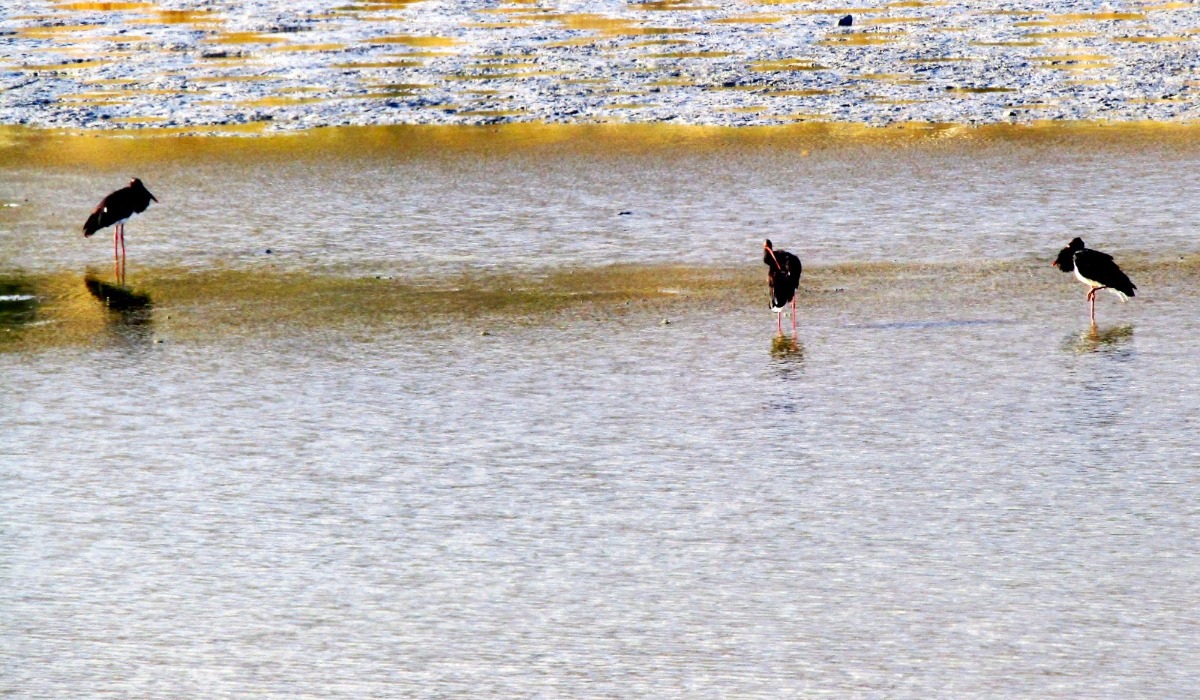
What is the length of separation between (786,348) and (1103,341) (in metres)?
1.82

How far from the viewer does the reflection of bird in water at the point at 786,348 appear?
402 inches

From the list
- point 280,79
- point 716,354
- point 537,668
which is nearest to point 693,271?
point 716,354

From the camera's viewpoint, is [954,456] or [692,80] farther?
[692,80]

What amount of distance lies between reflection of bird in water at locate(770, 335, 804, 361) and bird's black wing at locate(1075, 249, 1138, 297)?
1848 mm

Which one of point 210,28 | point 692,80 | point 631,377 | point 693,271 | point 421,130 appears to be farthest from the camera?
point 210,28

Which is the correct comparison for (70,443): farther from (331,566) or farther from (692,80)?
(692,80)

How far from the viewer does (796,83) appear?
739 inches

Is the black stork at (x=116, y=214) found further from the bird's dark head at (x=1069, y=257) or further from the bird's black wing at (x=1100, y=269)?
the bird's black wing at (x=1100, y=269)

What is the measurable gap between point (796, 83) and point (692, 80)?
1.10 metres

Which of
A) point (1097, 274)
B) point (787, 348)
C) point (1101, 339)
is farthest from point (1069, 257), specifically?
point (787, 348)

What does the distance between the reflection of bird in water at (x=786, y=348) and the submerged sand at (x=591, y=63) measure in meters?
7.18

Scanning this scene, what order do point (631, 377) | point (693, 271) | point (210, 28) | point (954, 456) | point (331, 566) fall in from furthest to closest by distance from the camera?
1. point (210, 28)
2. point (693, 271)
3. point (631, 377)
4. point (954, 456)
5. point (331, 566)

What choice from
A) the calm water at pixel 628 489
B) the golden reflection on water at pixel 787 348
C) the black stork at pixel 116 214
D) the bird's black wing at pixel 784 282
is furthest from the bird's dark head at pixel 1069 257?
the black stork at pixel 116 214

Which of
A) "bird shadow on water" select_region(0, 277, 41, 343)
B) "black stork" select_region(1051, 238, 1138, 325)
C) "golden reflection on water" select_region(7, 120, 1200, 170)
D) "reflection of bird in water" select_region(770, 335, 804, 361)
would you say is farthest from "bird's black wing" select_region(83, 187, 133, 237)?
Answer: "black stork" select_region(1051, 238, 1138, 325)
